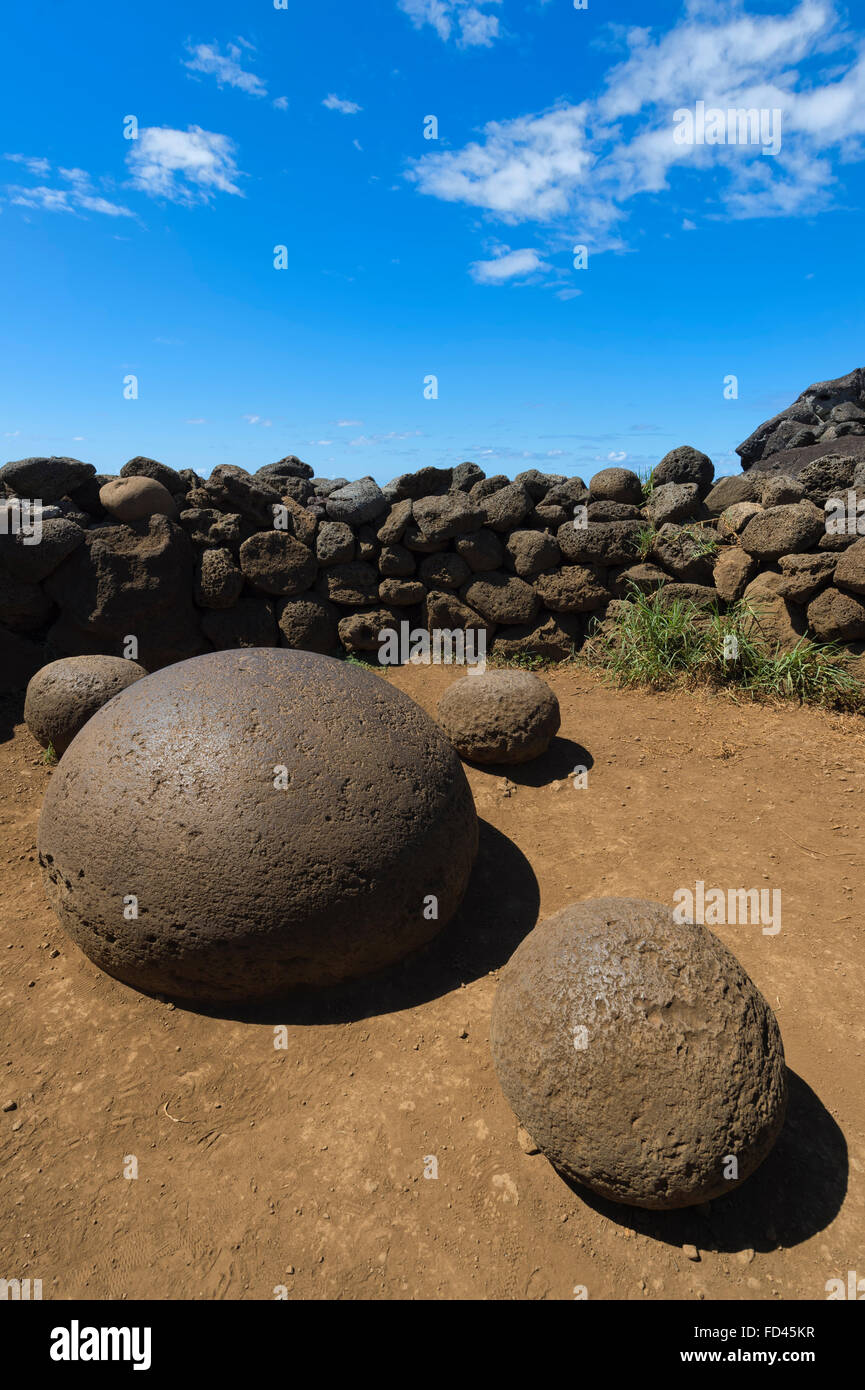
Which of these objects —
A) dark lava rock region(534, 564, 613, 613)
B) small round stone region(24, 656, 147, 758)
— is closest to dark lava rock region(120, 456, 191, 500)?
small round stone region(24, 656, 147, 758)

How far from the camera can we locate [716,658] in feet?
21.6

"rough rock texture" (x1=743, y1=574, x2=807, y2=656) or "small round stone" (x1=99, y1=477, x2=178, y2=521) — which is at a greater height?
"small round stone" (x1=99, y1=477, x2=178, y2=521)

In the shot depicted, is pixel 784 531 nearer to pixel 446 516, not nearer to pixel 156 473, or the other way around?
pixel 446 516

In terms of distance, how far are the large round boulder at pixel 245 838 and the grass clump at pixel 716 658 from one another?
396cm

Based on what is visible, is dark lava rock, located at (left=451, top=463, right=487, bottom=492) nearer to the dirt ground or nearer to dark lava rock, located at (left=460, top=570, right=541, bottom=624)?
dark lava rock, located at (left=460, top=570, right=541, bottom=624)

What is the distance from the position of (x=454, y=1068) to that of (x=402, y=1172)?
1.51ft

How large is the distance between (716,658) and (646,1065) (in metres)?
4.92

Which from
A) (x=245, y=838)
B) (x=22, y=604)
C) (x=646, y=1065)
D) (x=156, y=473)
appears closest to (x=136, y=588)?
(x=22, y=604)

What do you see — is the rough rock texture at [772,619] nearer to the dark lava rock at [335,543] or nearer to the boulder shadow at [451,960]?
the boulder shadow at [451,960]

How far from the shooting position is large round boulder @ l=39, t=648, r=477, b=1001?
2.98m

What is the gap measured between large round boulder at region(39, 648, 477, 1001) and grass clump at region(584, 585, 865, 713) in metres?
3.96

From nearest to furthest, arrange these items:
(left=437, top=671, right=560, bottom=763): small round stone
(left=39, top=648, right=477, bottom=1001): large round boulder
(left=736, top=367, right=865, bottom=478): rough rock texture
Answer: (left=39, top=648, right=477, bottom=1001): large round boulder
(left=437, top=671, right=560, bottom=763): small round stone
(left=736, top=367, right=865, bottom=478): rough rock texture

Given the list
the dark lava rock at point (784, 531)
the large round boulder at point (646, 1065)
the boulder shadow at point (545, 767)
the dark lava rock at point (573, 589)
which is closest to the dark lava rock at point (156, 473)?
the dark lava rock at point (573, 589)
